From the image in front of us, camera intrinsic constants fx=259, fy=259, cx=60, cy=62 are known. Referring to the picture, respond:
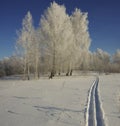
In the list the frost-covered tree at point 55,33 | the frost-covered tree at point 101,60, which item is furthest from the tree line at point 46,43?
the frost-covered tree at point 101,60

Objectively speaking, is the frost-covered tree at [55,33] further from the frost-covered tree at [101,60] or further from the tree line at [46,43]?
the frost-covered tree at [101,60]

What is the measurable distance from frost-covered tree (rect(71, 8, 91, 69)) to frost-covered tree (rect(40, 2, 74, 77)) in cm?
851

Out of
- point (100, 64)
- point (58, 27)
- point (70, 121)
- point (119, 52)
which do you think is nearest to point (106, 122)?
point (70, 121)

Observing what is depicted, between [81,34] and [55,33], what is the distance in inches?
480

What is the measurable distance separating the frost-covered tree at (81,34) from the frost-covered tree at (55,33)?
27.9 feet

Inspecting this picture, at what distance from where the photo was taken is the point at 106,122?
8922 mm

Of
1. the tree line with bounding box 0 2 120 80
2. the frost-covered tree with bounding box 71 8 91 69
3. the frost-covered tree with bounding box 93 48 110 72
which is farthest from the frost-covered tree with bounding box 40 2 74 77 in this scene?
the frost-covered tree with bounding box 93 48 110 72

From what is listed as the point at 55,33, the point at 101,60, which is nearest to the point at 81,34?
the point at 55,33

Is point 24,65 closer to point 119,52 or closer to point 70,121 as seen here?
point 70,121

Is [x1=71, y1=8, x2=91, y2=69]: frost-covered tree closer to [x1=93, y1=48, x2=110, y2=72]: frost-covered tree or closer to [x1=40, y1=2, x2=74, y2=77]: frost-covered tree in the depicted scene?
[x1=40, y1=2, x2=74, y2=77]: frost-covered tree

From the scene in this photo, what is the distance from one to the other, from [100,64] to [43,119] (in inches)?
4200

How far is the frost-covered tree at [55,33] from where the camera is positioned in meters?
38.9

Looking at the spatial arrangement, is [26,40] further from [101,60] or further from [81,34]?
[101,60]

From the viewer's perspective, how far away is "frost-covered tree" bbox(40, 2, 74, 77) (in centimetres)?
3894
